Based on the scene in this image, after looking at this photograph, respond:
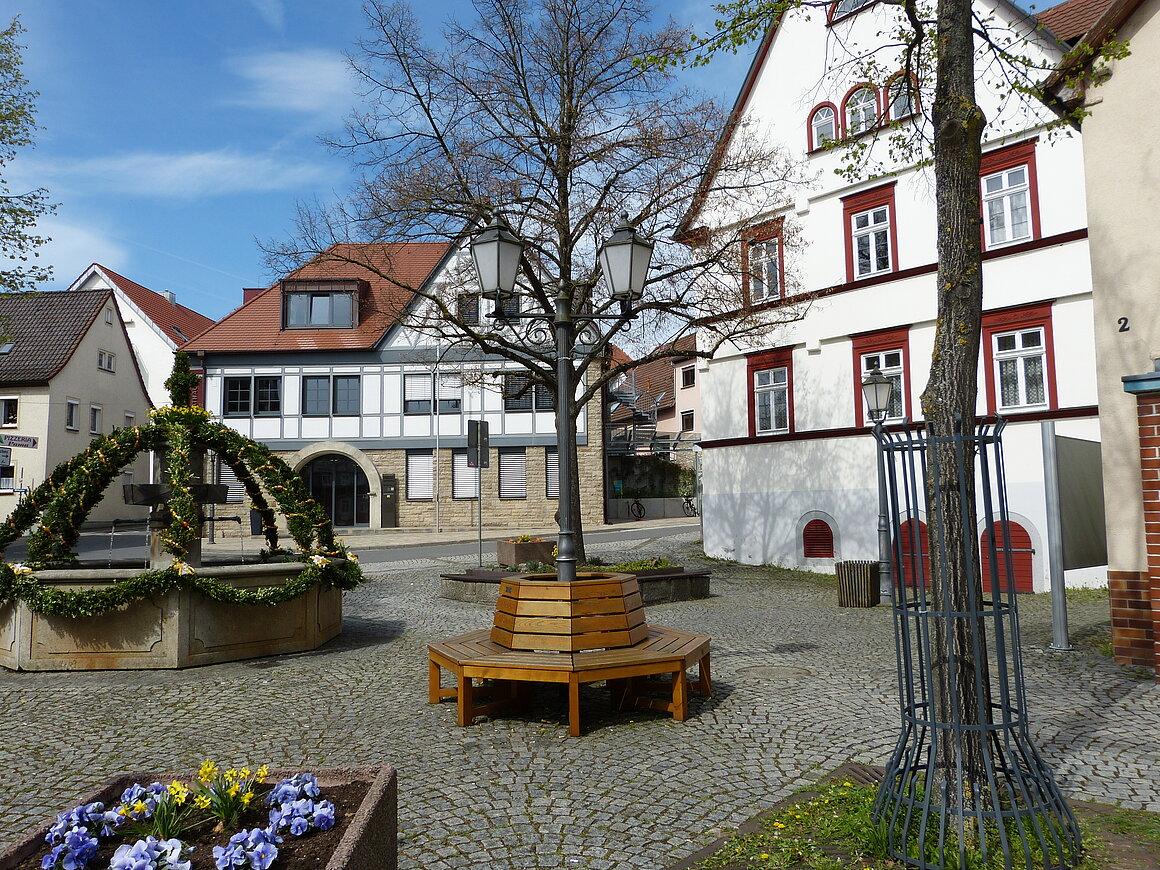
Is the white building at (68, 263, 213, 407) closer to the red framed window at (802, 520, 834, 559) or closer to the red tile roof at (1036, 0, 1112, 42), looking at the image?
the red framed window at (802, 520, 834, 559)

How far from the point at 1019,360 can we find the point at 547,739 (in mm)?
11837

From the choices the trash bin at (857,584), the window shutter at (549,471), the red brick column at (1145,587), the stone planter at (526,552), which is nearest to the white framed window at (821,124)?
the trash bin at (857,584)

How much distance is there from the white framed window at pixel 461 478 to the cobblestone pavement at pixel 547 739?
71.4 feet

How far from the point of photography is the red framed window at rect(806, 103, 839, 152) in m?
17.4

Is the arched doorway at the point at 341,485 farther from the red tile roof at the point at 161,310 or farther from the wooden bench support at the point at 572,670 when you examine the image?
the wooden bench support at the point at 572,670

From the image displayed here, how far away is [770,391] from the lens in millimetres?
18094

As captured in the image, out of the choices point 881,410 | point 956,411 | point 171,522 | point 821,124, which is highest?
point 821,124


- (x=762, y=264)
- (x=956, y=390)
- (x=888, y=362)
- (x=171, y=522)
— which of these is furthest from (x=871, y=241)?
(x=956, y=390)

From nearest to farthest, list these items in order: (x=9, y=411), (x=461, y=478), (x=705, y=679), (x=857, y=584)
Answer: (x=705, y=679) → (x=857, y=584) → (x=461, y=478) → (x=9, y=411)

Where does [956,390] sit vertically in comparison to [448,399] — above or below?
below

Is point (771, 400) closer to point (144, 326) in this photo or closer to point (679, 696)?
point (679, 696)

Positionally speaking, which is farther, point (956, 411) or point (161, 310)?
point (161, 310)

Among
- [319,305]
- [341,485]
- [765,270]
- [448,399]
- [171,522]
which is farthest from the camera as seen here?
[319,305]

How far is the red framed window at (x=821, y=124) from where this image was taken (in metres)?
17.4
